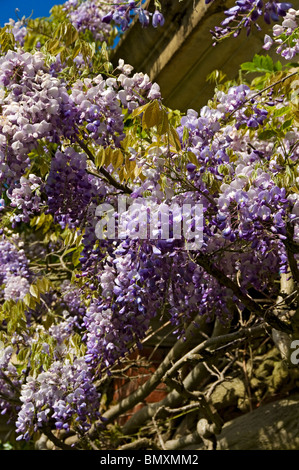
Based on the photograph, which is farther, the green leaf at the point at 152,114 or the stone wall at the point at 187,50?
the stone wall at the point at 187,50

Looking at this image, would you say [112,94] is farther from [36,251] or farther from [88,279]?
[36,251]

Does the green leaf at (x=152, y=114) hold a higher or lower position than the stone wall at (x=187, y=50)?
lower

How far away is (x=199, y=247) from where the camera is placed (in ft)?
6.91

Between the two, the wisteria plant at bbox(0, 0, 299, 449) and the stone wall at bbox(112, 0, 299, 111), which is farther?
the stone wall at bbox(112, 0, 299, 111)

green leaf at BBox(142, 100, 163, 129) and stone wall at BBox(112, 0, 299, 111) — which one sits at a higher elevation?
stone wall at BBox(112, 0, 299, 111)

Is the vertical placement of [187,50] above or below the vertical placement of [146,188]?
above

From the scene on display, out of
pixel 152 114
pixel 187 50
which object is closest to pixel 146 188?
pixel 152 114

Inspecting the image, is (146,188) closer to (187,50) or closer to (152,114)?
(152,114)

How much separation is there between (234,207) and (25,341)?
2170 millimetres

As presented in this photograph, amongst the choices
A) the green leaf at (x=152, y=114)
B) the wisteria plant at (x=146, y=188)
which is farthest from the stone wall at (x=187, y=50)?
the green leaf at (x=152, y=114)

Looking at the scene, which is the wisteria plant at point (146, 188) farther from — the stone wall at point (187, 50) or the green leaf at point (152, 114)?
the stone wall at point (187, 50)

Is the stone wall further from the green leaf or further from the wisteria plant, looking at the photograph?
the green leaf

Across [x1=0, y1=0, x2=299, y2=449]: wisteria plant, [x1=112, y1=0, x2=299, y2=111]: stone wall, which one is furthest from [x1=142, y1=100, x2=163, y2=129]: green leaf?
[x1=112, y1=0, x2=299, y2=111]: stone wall
